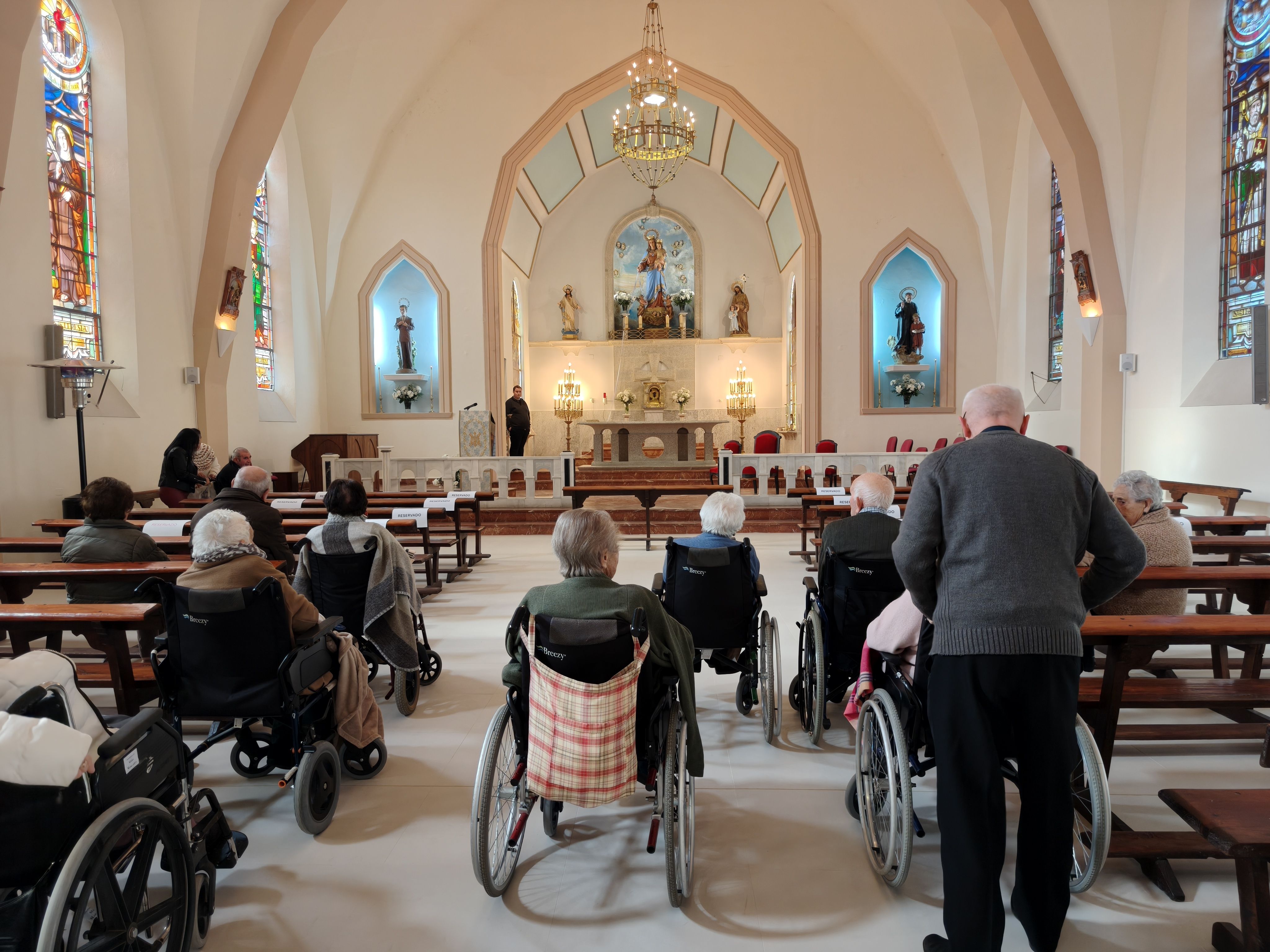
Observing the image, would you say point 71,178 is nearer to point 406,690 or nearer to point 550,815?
point 406,690

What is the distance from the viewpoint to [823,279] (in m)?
14.0

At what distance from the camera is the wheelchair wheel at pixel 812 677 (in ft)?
10.9

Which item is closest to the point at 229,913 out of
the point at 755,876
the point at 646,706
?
the point at 646,706

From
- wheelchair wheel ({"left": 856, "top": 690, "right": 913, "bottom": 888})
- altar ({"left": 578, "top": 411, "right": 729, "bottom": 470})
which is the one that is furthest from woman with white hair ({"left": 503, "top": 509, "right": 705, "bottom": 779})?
altar ({"left": 578, "top": 411, "right": 729, "bottom": 470})

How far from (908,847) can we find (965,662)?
666 mm

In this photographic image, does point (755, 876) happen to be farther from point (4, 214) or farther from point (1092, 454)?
point (1092, 454)

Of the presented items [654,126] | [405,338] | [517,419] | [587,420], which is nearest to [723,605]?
[654,126]

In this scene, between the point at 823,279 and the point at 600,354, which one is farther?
the point at 600,354

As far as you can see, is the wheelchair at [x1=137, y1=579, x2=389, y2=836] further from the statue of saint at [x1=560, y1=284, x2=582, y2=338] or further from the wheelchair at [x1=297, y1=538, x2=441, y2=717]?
the statue of saint at [x1=560, y1=284, x2=582, y2=338]

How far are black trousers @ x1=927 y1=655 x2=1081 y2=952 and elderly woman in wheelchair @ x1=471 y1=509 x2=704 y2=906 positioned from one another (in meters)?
0.69

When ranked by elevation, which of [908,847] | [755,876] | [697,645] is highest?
[697,645]

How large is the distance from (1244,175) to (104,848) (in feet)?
33.6

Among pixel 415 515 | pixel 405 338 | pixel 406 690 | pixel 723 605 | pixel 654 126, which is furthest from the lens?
pixel 405 338

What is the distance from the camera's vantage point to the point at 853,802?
2875 millimetres
